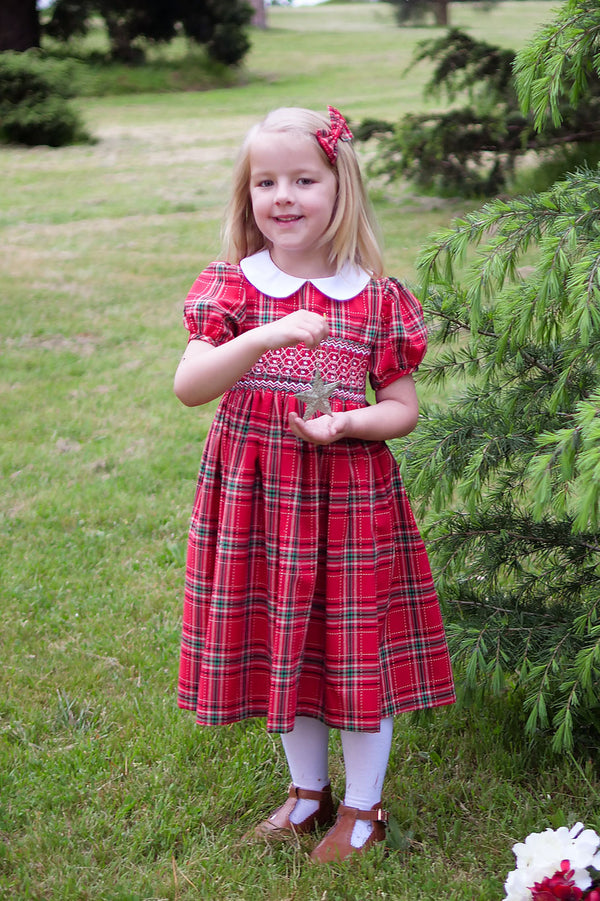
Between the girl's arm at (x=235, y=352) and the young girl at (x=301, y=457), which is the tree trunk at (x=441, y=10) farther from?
the girl's arm at (x=235, y=352)

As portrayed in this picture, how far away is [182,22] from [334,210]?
87.4ft

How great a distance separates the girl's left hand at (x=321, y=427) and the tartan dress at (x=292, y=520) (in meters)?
0.09

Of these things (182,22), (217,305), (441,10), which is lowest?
(441,10)

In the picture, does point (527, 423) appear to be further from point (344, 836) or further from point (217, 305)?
point (344, 836)

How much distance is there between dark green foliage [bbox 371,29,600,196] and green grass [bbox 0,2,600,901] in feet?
5.18

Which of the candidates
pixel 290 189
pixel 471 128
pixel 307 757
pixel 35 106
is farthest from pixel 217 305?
pixel 35 106

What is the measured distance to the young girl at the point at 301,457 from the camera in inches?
83.4

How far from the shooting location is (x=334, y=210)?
221cm

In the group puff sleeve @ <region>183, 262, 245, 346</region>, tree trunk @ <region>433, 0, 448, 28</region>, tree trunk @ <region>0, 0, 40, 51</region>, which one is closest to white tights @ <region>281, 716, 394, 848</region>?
puff sleeve @ <region>183, 262, 245, 346</region>

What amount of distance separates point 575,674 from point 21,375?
4533 mm

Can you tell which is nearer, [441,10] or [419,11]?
[441,10]

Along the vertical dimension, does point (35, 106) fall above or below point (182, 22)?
below

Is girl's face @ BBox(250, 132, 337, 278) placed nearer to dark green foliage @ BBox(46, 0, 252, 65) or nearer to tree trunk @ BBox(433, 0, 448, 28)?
dark green foliage @ BBox(46, 0, 252, 65)

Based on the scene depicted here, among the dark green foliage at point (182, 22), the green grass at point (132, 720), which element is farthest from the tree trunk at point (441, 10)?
the green grass at point (132, 720)
